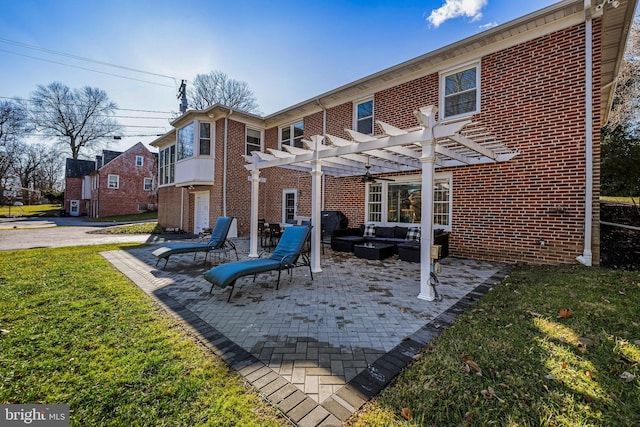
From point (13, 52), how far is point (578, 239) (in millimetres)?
24213

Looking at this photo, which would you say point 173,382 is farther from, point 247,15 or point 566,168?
point 247,15

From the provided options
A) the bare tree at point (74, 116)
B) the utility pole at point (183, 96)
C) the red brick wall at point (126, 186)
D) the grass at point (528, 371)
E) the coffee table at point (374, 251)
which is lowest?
the grass at point (528, 371)

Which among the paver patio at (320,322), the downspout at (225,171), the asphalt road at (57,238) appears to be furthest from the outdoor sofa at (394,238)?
the asphalt road at (57,238)

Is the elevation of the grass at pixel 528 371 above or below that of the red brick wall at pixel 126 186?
below

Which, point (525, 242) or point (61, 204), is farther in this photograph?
point (61, 204)

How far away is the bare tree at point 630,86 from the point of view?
35.2 feet

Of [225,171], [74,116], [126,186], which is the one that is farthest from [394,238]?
[74,116]

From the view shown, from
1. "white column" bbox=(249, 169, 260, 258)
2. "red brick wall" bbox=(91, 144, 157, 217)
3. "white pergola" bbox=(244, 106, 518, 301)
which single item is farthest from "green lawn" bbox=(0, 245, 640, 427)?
"red brick wall" bbox=(91, 144, 157, 217)

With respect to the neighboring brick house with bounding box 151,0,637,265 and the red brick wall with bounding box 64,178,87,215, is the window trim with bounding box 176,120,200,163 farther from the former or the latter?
the red brick wall with bounding box 64,178,87,215

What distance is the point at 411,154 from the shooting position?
640 centimetres

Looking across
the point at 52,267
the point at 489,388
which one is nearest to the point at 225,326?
the point at 489,388

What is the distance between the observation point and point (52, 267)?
632 centimetres

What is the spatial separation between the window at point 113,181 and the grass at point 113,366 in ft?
93.7

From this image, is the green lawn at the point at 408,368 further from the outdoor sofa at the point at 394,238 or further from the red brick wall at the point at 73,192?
the red brick wall at the point at 73,192
